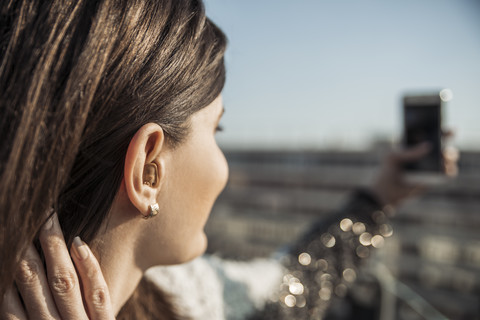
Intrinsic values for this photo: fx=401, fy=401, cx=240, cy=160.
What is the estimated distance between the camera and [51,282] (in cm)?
57

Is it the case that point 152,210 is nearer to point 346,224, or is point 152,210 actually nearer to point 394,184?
point 346,224

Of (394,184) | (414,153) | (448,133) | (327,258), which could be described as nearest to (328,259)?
(327,258)

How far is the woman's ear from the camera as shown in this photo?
0.60 metres

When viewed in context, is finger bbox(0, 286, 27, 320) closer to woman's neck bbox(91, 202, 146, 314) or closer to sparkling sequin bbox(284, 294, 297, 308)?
woman's neck bbox(91, 202, 146, 314)

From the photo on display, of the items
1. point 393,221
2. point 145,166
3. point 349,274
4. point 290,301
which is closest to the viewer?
point 145,166

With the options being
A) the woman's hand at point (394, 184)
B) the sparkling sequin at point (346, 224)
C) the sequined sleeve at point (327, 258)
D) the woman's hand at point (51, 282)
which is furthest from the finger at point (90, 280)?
the woman's hand at point (394, 184)

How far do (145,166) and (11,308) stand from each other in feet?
0.89

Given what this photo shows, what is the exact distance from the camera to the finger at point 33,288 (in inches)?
22.0

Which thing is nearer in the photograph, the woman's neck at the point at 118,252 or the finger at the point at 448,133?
the woman's neck at the point at 118,252

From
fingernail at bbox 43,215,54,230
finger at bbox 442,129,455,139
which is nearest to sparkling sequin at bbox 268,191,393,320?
finger at bbox 442,129,455,139

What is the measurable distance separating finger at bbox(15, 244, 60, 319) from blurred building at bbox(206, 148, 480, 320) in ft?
2.99

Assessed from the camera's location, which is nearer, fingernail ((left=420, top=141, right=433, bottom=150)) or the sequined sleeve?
the sequined sleeve

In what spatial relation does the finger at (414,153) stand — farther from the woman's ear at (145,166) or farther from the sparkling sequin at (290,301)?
the woman's ear at (145,166)

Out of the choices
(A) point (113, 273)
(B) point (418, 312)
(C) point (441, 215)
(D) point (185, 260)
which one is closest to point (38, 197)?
(A) point (113, 273)
